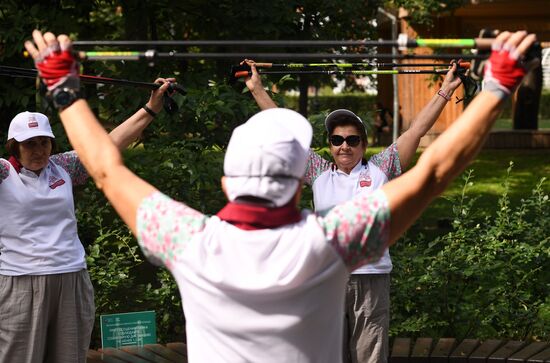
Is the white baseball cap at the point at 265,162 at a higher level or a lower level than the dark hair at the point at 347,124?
higher

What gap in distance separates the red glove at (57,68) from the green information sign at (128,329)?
3.15m

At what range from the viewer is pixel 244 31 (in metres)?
8.41

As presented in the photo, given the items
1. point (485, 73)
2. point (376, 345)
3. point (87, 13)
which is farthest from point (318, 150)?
point (485, 73)

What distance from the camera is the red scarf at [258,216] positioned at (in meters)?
2.24

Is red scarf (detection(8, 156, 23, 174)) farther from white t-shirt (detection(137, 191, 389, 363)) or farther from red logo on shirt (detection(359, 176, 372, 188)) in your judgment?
white t-shirt (detection(137, 191, 389, 363))

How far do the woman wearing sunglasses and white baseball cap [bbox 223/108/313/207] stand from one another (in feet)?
7.56

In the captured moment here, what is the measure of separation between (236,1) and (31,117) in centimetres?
422

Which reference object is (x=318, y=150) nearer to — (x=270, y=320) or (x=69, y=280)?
(x=69, y=280)

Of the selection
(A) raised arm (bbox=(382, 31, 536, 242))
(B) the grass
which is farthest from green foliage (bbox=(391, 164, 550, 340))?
(B) the grass

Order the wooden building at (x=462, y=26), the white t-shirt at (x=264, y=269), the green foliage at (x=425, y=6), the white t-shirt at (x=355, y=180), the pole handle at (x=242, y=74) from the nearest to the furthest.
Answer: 1. the white t-shirt at (x=264, y=269)
2. the white t-shirt at (x=355, y=180)
3. the pole handle at (x=242, y=74)
4. the green foliage at (x=425, y=6)
5. the wooden building at (x=462, y=26)

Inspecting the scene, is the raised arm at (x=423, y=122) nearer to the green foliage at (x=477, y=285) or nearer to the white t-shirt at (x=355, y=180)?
the white t-shirt at (x=355, y=180)

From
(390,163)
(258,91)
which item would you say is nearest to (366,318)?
(390,163)

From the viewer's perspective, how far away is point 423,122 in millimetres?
4781

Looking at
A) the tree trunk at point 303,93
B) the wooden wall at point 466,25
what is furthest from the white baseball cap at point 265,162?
the wooden wall at point 466,25
